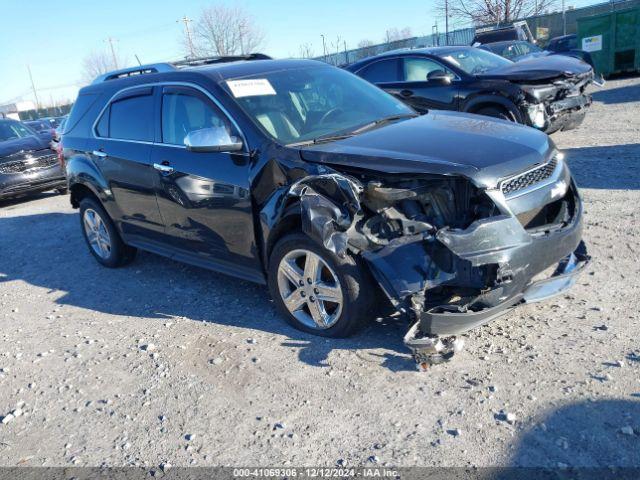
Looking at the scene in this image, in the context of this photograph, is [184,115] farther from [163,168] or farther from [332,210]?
[332,210]

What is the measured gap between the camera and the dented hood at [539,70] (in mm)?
8375

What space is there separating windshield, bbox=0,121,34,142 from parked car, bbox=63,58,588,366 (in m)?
8.04

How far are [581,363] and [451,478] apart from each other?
1.22 m

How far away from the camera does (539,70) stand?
845 centimetres

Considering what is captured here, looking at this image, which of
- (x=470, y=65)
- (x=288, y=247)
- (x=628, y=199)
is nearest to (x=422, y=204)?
(x=288, y=247)

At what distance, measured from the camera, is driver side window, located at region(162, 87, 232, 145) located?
447 centimetres

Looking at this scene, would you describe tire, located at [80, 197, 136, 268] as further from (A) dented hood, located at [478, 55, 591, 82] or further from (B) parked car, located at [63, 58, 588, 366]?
(A) dented hood, located at [478, 55, 591, 82]

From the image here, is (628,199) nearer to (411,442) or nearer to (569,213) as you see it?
(569,213)

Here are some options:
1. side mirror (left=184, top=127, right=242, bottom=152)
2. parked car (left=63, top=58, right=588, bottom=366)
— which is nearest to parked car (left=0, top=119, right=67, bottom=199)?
parked car (left=63, top=58, right=588, bottom=366)

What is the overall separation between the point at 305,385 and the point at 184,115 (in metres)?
2.57

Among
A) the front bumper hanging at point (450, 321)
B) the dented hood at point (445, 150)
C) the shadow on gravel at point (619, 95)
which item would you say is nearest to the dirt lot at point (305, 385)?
the front bumper hanging at point (450, 321)

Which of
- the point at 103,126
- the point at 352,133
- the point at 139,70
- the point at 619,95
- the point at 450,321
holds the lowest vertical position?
the point at 619,95

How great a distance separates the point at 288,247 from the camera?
392cm

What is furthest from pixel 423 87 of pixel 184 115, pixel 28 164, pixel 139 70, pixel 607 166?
pixel 28 164
